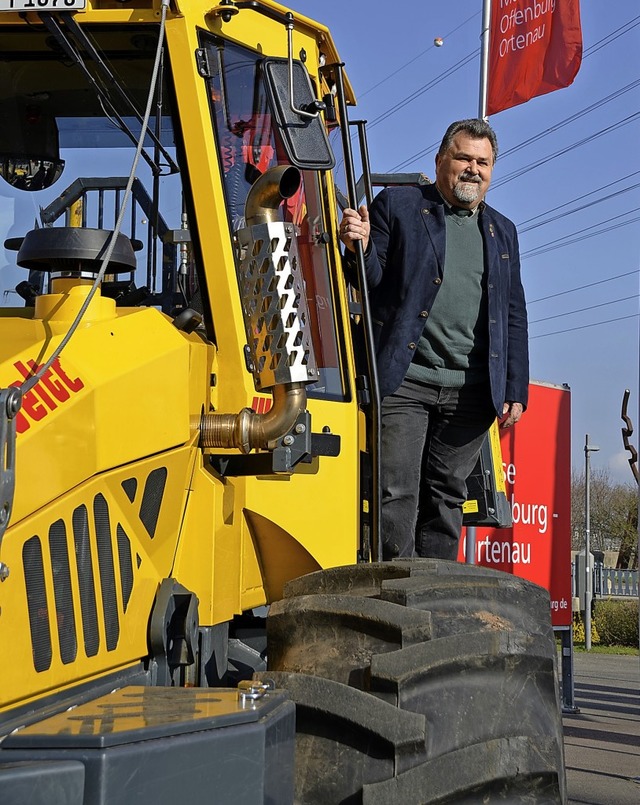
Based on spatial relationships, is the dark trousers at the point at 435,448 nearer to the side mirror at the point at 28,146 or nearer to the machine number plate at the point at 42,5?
the side mirror at the point at 28,146

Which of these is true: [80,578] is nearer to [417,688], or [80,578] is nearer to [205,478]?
[205,478]

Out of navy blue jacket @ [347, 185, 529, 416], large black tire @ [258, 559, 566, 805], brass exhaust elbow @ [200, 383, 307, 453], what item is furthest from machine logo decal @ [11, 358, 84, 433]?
navy blue jacket @ [347, 185, 529, 416]

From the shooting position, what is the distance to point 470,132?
15.1 ft

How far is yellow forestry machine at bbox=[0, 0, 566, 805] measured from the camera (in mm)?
2252

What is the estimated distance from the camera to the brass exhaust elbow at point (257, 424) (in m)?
2.77

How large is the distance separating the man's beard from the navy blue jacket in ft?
0.26

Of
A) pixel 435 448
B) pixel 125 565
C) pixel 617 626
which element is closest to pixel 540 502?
pixel 435 448

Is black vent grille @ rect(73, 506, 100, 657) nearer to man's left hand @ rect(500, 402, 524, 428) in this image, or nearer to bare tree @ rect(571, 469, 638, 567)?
man's left hand @ rect(500, 402, 524, 428)

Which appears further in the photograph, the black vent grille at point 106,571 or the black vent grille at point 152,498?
the black vent grille at point 152,498

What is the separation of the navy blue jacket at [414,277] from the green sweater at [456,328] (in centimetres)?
5

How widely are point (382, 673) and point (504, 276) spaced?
2.30 meters

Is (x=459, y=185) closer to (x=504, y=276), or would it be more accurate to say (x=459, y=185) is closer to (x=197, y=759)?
(x=504, y=276)

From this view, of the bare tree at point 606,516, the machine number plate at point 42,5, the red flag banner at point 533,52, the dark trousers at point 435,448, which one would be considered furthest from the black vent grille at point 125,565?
the bare tree at point 606,516

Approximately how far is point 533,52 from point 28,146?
7828mm
